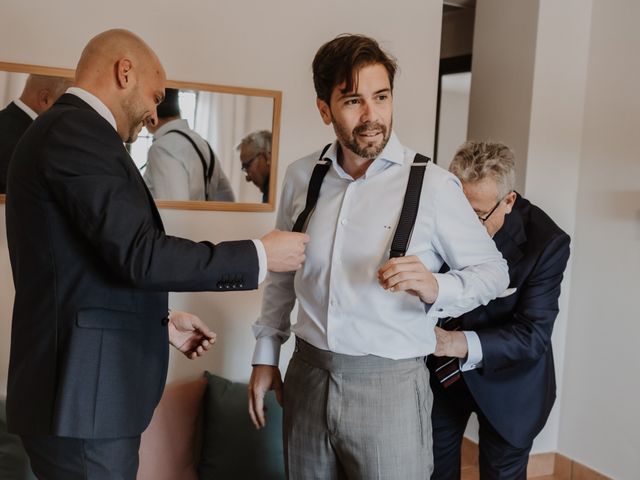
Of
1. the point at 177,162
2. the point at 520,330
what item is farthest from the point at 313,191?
the point at 177,162

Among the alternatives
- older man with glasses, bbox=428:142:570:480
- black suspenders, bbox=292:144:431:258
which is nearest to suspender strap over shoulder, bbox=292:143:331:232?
black suspenders, bbox=292:144:431:258

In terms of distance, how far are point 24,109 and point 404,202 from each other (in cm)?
148

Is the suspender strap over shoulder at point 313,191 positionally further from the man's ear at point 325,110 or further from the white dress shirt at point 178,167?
the white dress shirt at point 178,167

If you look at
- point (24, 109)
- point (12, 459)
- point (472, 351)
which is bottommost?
point (12, 459)

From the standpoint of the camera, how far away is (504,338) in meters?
2.19

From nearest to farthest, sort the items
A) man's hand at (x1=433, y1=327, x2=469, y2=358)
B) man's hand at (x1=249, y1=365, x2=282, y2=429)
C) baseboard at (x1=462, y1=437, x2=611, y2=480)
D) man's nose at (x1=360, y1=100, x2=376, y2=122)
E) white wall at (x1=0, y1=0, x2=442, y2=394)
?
man's nose at (x1=360, y1=100, x2=376, y2=122)
man's hand at (x1=249, y1=365, x2=282, y2=429)
man's hand at (x1=433, y1=327, x2=469, y2=358)
white wall at (x1=0, y1=0, x2=442, y2=394)
baseboard at (x1=462, y1=437, x2=611, y2=480)

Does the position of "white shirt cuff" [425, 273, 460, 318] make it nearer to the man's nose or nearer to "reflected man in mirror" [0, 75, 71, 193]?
the man's nose

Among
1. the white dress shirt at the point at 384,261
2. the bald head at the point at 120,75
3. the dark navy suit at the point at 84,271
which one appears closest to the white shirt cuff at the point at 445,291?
the white dress shirt at the point at 384,261

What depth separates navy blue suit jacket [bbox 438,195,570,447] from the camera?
7.25ft

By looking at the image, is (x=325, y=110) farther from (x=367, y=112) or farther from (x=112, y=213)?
(x=112, y=213)

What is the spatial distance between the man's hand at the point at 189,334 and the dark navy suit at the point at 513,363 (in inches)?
30.7

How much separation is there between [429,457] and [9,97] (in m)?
1.81

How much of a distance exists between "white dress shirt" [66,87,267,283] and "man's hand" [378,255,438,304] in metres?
0.27

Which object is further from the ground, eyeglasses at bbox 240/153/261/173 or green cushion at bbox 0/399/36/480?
eyeglasses at bbox 240/153/261/173
